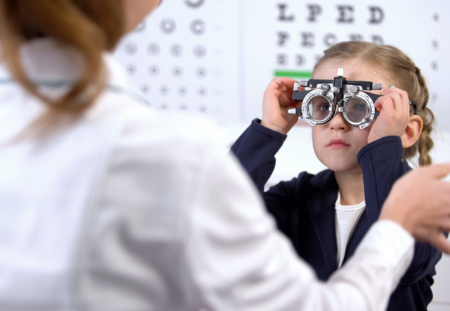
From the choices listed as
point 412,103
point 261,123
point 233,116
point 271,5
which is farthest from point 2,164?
point 271,5

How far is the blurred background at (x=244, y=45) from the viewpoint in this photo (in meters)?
1.64

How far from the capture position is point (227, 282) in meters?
0.42

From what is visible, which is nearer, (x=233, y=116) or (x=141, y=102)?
(x=141, y=102)

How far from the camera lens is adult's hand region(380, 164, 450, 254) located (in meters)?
0.62

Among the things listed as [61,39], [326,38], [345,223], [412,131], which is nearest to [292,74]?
[326,38]

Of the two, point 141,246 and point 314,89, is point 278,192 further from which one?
point 141,246

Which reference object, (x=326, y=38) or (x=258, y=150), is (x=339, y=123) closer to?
(x=258, y=150)

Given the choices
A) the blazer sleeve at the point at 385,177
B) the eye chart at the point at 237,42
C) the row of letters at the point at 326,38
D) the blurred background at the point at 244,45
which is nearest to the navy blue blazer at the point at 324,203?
the blazer sleeve at the point at 385,177

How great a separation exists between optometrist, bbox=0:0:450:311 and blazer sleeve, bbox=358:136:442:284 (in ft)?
1.77

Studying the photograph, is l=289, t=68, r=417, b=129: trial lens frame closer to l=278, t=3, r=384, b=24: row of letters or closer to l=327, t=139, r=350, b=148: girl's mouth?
l=327, t=139, r=350, b=148: girl's mouth

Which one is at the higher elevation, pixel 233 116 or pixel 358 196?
pixel 233 116

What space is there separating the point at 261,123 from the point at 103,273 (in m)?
0.82

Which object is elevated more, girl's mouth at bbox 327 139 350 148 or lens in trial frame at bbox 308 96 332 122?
lens in trial frame at bbox 308 96 332 122

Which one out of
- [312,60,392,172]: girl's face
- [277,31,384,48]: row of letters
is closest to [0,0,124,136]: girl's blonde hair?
[312,60,392,172]: girl's face
